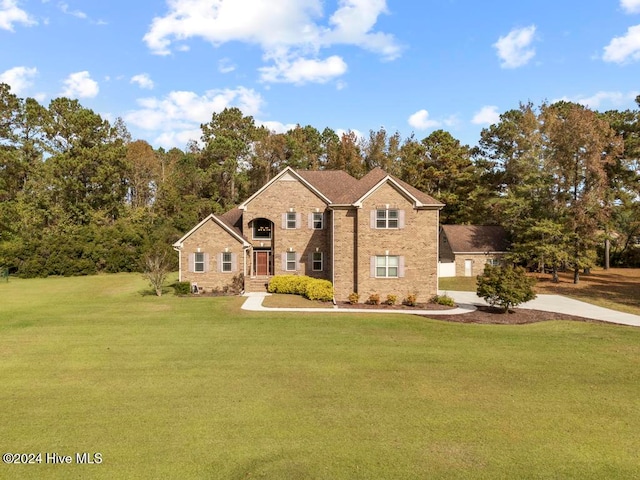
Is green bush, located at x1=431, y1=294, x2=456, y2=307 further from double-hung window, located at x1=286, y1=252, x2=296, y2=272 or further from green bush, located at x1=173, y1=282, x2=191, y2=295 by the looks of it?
green bush, located at x1=173, y1=282, x2=191, y2=295

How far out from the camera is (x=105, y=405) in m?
8.70

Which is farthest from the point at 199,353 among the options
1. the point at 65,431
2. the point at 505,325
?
the point at 505,325

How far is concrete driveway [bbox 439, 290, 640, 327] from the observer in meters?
19.2

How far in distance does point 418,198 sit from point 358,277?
5.93 meters

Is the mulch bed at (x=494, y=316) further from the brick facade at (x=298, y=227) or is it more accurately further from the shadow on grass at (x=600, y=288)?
the brick facade at (x=298, y=227)

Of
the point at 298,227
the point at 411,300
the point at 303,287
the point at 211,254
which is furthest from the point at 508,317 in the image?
the point at 211,254

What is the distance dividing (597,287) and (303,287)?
81.9 feet

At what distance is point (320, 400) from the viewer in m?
9.08

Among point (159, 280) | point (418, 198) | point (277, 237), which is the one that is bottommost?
point (159, 280)

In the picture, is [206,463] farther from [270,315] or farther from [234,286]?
[234,286]

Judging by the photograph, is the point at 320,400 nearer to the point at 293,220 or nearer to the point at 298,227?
the point at 298,227

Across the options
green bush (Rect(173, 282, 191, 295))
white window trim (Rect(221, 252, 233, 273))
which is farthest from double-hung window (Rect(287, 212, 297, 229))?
green bush (Rect(173, 282, 191, 295))

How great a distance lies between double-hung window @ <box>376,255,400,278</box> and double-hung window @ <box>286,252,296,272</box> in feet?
26.3

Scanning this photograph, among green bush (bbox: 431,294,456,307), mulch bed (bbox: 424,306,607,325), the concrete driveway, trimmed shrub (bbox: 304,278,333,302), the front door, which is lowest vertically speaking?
the concrete driveway
